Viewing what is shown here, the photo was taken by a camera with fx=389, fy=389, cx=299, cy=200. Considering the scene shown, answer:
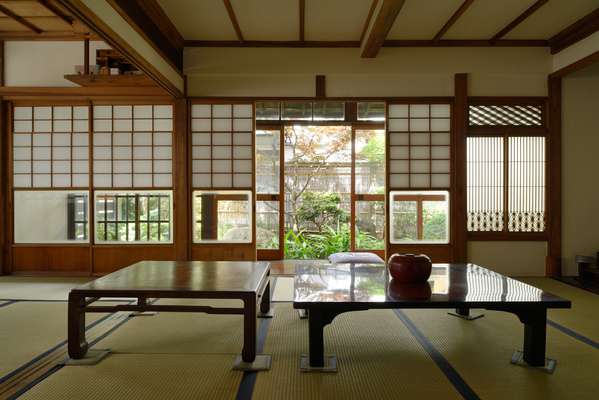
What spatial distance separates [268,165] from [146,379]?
4720mm

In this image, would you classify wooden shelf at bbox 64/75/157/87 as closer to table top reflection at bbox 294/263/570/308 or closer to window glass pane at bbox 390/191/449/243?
table top reflection at bbox 294/263/570/308

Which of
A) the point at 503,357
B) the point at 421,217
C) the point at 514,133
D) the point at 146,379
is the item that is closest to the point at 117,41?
the point at 146,379

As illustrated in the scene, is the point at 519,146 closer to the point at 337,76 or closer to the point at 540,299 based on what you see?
the point at 337,76

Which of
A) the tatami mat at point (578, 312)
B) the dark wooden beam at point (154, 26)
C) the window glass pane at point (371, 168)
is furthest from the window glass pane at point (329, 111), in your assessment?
the tatami mat at point (578, 312)

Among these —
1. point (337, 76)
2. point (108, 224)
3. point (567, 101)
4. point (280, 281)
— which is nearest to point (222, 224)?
point (280, 281)

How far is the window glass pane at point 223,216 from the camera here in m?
5.05

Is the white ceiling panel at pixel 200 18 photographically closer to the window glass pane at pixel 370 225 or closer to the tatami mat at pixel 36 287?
the tatami mat at pixel 36 287

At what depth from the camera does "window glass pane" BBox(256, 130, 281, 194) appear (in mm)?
6469

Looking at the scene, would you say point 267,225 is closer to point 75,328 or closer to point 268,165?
point 268,165

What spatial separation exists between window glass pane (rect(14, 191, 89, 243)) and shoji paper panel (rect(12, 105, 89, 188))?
0.15 meters

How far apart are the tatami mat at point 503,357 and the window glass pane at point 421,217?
187cm

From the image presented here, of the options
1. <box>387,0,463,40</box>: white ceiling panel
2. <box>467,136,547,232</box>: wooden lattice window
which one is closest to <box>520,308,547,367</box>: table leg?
<box>467,136,547,232</box>: wooden lattice window

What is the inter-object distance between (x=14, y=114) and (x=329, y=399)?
5370 mm

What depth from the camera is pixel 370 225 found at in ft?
24.3
